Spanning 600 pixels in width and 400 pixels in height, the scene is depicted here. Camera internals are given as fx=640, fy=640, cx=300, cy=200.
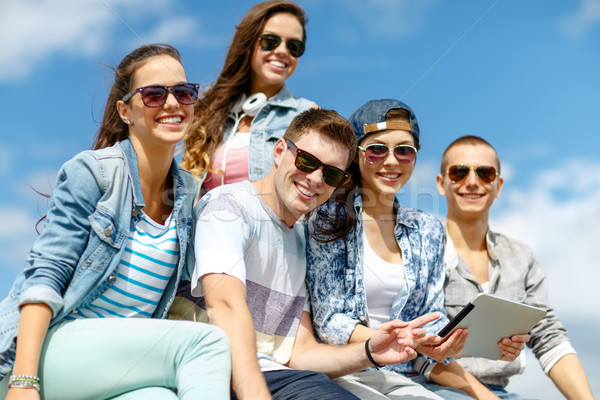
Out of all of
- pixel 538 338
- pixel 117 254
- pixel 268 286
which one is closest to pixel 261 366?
pixel 268 286

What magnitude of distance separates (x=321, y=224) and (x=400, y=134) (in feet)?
2.72

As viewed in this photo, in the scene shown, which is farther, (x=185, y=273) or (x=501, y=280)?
(x=501, y=280)

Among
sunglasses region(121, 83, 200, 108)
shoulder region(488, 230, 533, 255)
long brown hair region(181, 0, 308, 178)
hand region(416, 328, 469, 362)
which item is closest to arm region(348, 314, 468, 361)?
hand region(416, 328, 469, 362)

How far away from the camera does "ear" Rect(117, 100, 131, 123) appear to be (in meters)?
3.80

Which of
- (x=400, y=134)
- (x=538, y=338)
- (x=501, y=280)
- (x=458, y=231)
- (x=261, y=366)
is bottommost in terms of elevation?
(x=261, y=366)

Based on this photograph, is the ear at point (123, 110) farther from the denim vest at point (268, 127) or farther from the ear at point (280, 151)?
the denim vest at point (268, 127)

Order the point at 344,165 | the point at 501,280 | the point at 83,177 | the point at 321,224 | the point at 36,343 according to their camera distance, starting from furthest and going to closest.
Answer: the point at 501,280
the point at 321,224
the point at 344,165
the point at 83,177
the point at 36,343

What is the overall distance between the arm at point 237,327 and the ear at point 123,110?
3.65 ft

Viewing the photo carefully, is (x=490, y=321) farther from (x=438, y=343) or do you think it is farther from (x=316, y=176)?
(x=316, y=176)

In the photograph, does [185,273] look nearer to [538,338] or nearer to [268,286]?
[268,286]

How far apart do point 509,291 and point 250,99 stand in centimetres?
273

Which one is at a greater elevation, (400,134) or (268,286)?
(400,134)

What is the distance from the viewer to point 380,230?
4.38 metres

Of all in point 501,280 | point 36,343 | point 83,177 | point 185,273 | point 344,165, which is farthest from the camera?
point 501,280
